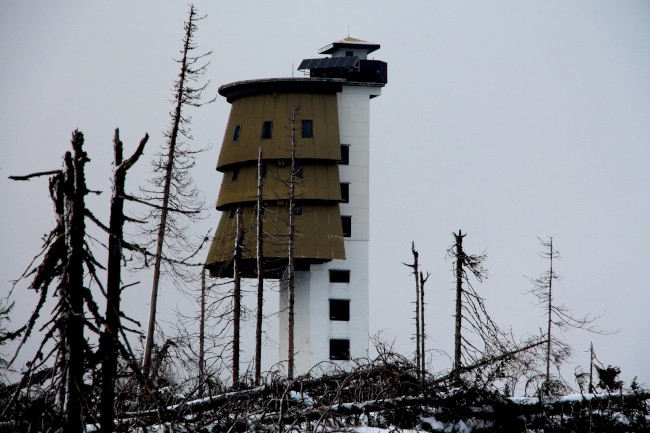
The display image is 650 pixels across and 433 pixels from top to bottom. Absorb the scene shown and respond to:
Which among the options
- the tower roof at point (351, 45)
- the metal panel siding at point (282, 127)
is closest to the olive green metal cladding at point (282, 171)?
the metal panel siding at point (282, 127)

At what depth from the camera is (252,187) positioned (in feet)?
172

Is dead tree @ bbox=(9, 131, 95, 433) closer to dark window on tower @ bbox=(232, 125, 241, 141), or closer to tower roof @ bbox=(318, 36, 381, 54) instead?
dark window on tower @ bbox=(232, 125, 241, 141)

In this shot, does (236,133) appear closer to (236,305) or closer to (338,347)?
(338,347)

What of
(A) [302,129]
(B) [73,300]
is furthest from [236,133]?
(B) [73,300]

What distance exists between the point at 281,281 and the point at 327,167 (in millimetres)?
6498

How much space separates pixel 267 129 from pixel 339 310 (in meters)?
10.4

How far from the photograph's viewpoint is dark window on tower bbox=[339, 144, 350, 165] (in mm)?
54844

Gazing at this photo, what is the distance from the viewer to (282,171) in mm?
A: 52562

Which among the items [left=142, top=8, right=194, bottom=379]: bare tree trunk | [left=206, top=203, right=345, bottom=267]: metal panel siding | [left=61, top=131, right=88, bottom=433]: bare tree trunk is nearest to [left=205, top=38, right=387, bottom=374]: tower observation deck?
[left=206, top=203, right=345, bottom=267]: metal panel siding

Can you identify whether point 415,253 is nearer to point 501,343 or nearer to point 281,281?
point 281,281

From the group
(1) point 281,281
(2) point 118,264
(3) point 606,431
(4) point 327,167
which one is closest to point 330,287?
(1) point 281,281

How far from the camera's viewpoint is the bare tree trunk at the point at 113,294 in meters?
10.8

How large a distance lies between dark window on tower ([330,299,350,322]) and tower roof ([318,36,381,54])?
47.8ft

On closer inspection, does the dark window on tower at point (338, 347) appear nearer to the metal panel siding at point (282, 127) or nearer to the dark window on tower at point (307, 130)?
the metal panel siding at point (282, 127)
